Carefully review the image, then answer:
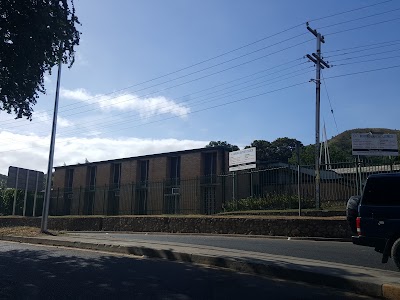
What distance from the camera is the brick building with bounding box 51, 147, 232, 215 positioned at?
1137 inches

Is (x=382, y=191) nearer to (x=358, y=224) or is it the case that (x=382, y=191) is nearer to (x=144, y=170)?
(x=358, y=224)

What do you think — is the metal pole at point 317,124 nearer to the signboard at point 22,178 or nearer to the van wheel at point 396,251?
the van wheel at point 396,251

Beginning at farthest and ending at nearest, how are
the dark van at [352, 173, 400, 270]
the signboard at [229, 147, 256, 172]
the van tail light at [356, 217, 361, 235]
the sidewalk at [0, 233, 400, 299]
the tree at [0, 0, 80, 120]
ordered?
the signboard at [229, 147, 256, 172] < the tree at [0, 0, 80, 120] < the van tail light at [356, 217, 361, 235] < the dark van at [352, 173, 400, 270] < the sidewalk at [0, 233, 400, 299]

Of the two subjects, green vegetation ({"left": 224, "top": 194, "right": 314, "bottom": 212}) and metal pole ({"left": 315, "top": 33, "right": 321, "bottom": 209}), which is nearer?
metal pole ({"left": 315, "top": 33, "right": 321, "bottom": 209})

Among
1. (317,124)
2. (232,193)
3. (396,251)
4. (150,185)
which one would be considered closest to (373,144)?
(317,124)

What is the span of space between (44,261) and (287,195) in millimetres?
13982

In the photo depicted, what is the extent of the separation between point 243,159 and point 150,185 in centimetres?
1028

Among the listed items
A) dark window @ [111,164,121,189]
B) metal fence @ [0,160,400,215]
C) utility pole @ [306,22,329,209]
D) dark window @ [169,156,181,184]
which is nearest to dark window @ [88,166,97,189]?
dark window @ [111,164,121,189]

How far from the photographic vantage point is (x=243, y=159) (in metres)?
27.4

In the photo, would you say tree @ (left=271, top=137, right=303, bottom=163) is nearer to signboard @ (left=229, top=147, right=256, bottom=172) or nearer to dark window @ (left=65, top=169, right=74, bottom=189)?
dark window @ (left=65, top=169, right=74, bottom=189)

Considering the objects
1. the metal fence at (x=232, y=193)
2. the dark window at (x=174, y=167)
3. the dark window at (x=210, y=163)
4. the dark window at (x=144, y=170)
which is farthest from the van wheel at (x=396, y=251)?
the dark window at (x=144, y=170)

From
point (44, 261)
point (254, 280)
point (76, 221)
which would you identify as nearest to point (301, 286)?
point (254, 280)

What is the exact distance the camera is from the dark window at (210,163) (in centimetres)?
3497

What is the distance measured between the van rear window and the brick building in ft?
58.4
